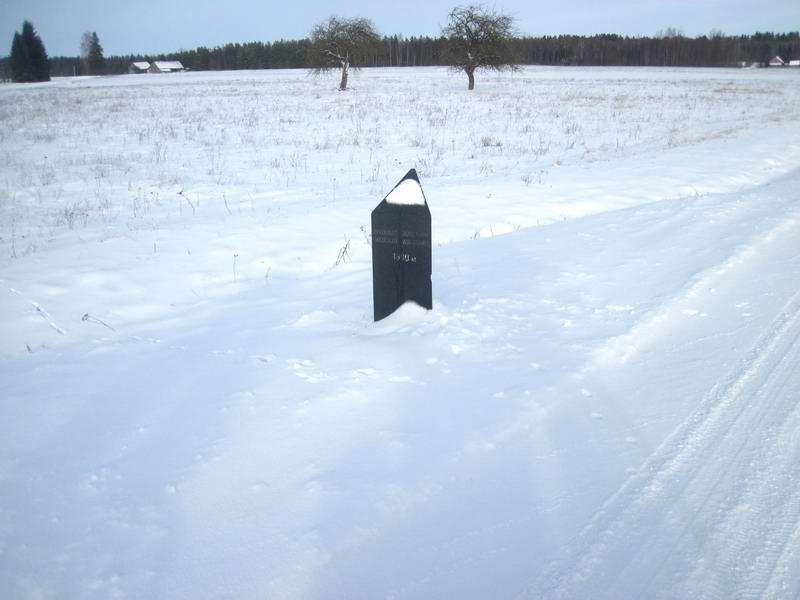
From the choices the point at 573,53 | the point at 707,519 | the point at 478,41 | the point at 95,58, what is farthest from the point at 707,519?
the point at 95,58

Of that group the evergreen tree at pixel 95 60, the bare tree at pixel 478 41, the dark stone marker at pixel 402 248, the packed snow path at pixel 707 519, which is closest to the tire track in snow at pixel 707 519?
the packed snow path at pixel 707 519

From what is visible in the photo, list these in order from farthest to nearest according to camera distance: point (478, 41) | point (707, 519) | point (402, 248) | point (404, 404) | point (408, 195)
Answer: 1. point (478, 41)
2. point (402, 248)
3. point (408, 195)
4. point (404, 404)
5. point (707, 519)

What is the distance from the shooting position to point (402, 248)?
15.4 feet

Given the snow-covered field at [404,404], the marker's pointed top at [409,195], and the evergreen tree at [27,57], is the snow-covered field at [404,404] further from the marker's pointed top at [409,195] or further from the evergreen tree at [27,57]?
the evergreen tree at [27,57]

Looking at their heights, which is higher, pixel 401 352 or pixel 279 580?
pixel 401 352

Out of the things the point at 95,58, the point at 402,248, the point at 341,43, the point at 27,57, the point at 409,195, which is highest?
the point at 95,58

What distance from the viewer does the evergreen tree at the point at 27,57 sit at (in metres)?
73.9

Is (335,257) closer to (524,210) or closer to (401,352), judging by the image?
(401,352)

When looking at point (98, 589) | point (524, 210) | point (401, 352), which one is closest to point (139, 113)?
point (524, 210)

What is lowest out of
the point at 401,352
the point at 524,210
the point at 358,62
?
the point at 401,352

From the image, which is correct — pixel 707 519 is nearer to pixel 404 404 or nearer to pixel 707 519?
pixel 707 519

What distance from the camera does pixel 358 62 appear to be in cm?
4534

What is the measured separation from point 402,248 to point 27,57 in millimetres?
90307

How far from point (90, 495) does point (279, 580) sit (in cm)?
115
